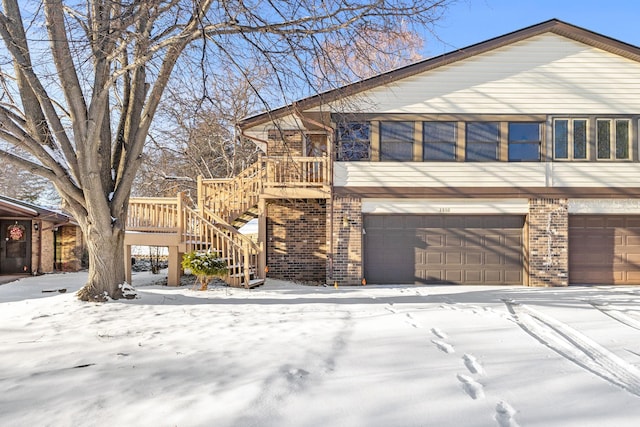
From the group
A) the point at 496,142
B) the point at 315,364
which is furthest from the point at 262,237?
the point at 315,364

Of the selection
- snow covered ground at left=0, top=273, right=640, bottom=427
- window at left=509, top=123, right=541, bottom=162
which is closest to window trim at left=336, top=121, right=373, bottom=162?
window at left=509, top=123, right=541, bottom=162

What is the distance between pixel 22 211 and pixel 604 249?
1689cm

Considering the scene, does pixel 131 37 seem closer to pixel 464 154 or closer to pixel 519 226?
pixel 464 154

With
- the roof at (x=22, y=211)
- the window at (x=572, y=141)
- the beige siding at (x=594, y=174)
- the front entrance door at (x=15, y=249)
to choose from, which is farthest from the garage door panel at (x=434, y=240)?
the front entrance door at (x=15, y=249)

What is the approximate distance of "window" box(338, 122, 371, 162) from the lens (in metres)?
11.7

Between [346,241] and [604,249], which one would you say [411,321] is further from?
[604,249]

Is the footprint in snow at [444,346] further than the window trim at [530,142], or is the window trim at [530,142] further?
the window trim at [530,142]

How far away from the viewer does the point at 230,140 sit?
74.7ft

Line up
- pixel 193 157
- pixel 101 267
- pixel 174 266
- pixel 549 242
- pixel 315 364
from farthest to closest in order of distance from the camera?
pixel 193 157
pixel 549 242
pixel 174 266
pixel 101 267
pixel 315 364

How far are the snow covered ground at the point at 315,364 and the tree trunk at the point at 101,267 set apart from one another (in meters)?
0.32

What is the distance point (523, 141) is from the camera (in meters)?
11.6

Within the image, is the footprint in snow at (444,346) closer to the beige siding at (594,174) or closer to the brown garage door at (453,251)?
the brown garage door at (453,251)

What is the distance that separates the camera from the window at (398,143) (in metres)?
11.7

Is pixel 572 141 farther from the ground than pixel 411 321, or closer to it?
farther from the ground
